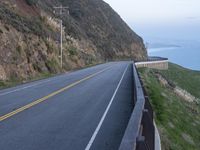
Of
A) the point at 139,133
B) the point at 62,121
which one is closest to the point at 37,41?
the point at 62,121

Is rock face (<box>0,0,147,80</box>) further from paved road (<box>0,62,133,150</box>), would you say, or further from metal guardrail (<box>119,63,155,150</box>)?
metal guardrail (<box>119,63,155,150</box>)

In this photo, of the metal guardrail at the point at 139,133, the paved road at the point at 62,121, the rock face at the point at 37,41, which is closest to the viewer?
the metal guardrail at the point at 139,133

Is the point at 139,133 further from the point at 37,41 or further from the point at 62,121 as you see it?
the point at 37,41

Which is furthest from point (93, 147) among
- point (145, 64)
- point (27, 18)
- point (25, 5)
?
point (145, 64)

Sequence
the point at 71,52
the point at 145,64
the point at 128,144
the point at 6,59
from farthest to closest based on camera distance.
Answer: the point at 145,64 < the point at 71,52 < the point at 6,59 < the point at 128,144

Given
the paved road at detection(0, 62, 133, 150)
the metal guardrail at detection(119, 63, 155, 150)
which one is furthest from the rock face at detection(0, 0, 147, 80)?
the metal guardrail at detection(119, 63, 155, 150)

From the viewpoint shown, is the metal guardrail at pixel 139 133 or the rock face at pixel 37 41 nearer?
the metal guardrail at pixel 139 133

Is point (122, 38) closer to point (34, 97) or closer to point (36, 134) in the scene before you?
point (34, 97)

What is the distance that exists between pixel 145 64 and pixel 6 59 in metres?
53.1

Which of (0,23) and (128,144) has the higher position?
(0,23)

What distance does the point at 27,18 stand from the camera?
5241 cm

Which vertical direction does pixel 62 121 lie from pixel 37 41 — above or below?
below

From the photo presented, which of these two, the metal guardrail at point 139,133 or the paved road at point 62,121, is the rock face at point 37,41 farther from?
the metal guardrail at point 139,133

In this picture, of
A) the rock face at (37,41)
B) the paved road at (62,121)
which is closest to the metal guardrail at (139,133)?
the paved road at (62,121)
